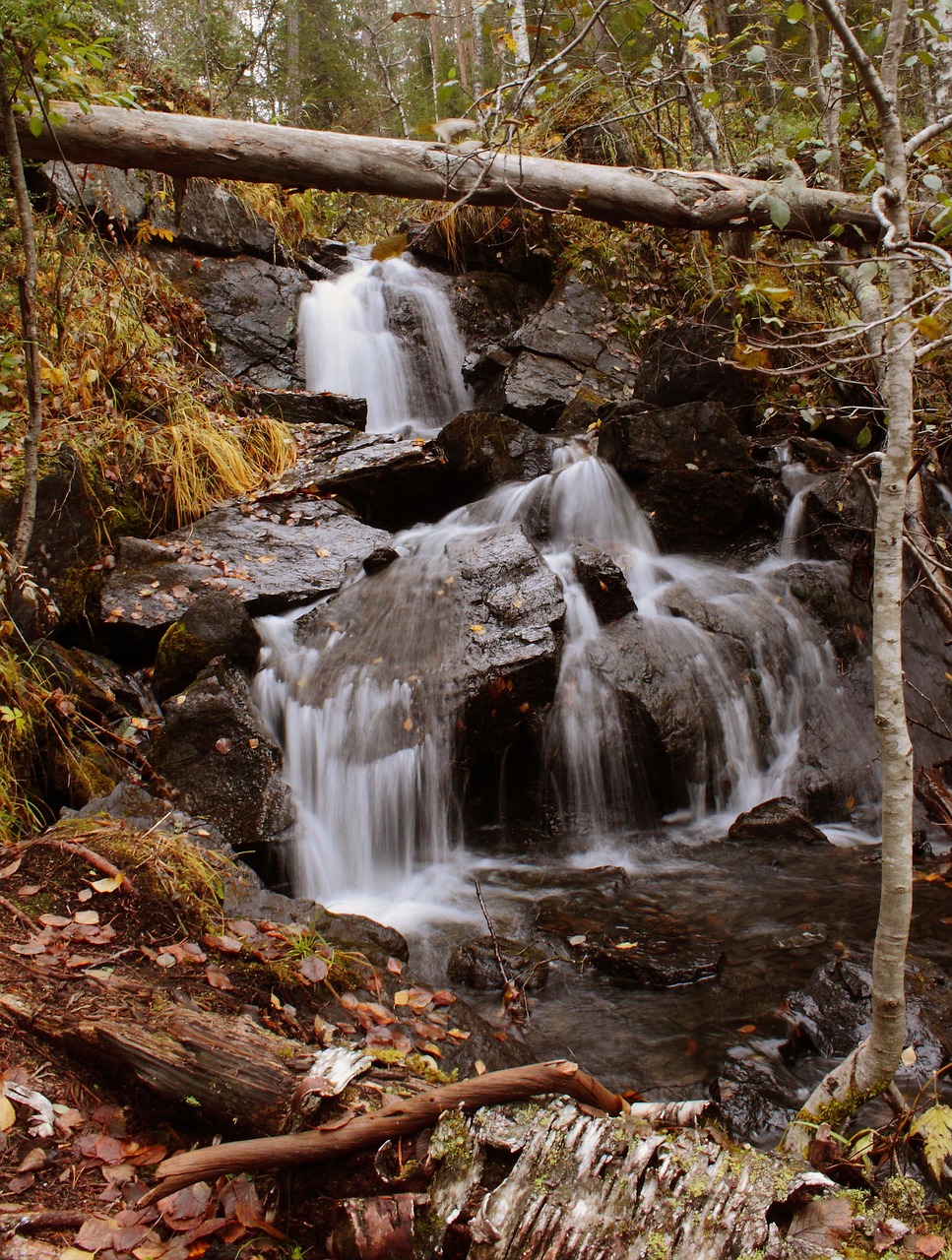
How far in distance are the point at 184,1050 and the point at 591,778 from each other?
4332 mm

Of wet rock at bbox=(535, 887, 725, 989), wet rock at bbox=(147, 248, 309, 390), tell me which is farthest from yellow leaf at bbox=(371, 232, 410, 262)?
wet rock at bbox=(147, 248, 309, 390)

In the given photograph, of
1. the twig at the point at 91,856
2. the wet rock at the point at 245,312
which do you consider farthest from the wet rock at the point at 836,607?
the wet rock at the point at 245,312

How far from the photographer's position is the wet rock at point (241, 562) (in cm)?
608

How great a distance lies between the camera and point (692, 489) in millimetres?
8094

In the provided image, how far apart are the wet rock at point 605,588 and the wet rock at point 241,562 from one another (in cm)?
205

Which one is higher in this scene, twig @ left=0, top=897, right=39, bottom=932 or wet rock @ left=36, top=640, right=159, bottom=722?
wet rock @ left=36, top=640, right=159, bottom=722

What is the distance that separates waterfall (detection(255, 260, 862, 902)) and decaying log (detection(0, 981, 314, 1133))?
8.97 feet

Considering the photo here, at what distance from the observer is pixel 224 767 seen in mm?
5020

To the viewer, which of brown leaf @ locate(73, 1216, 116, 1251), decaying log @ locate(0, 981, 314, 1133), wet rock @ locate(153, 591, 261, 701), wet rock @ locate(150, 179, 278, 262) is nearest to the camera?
brown leaf @ locate(73, 1216, 116, 1251)

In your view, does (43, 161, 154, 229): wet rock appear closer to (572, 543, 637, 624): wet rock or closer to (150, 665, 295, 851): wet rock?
(150, 665, 295, 851): wet rock

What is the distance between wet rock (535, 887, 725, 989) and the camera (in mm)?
4270

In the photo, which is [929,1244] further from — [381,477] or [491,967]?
[381,477]

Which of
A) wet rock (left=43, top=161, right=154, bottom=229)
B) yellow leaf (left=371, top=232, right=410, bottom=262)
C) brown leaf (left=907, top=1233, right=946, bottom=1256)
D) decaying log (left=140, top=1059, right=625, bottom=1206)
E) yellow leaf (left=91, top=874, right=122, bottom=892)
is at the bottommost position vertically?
brown leaf (left=907, top=1233, right=946, bottom=1256)

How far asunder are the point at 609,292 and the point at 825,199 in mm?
4774
